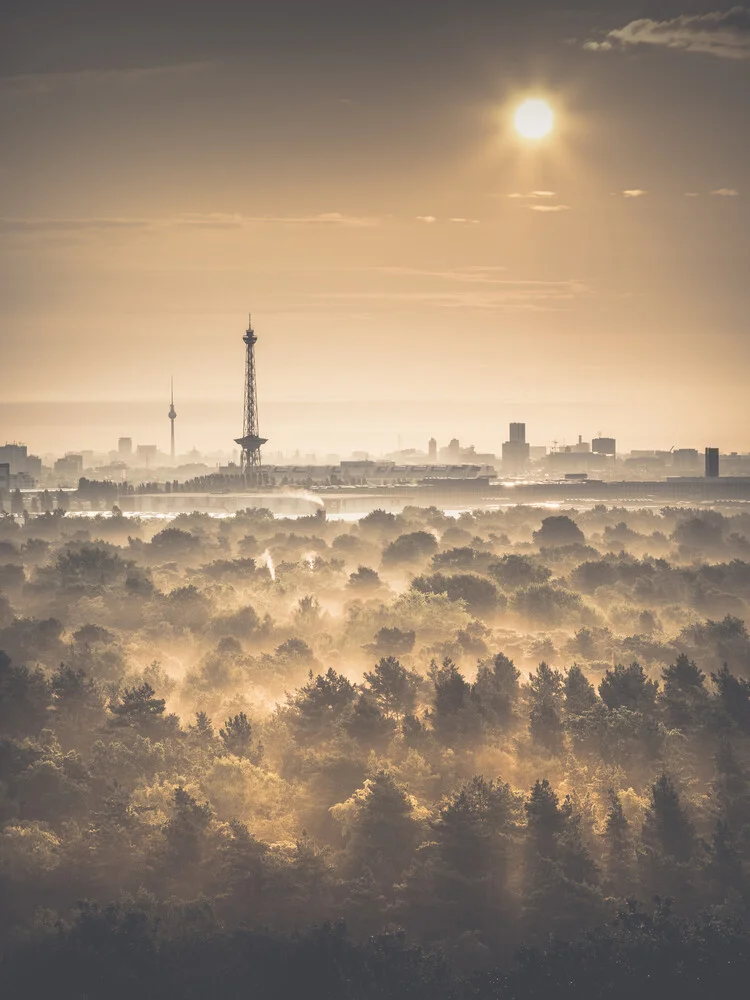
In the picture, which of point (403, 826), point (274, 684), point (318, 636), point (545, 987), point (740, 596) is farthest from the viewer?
point (740, 596)

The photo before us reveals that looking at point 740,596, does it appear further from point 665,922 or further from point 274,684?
point 665,922

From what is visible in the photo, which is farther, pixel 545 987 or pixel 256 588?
pixel 256 588

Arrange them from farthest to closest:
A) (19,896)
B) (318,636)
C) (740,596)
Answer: (740,596) < (318,636) < (19,896)

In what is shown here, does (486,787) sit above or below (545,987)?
above

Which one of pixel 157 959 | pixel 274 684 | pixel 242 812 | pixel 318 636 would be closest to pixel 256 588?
pixel 318 636

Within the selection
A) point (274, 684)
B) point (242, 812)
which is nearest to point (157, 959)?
point (242, 812)

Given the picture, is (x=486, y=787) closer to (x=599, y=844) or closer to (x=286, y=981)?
(x=599, y=844)
